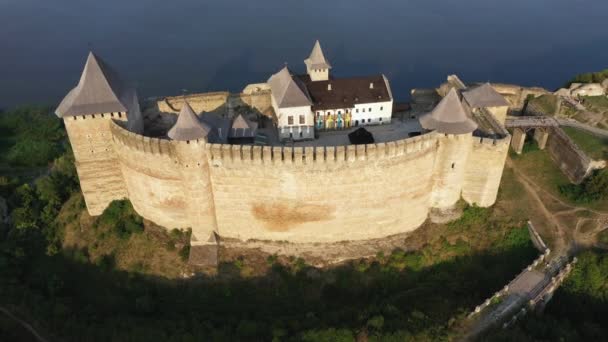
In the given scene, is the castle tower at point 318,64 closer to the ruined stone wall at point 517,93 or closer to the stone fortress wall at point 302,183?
the stone fortress wall at point 302,183

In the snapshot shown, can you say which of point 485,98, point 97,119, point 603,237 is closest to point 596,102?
point 485,98

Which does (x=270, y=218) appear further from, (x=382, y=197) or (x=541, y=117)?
(x=541, y=117)

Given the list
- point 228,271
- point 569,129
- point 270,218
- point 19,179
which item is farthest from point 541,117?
point 19,179

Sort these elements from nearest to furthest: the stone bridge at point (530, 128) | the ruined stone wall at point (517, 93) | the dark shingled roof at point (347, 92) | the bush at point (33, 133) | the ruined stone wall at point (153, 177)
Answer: the ruined stone wall at point (153, 177), the stone bridge at point (530, 128), the dark shingled roof at point (347, 92), the ruined stone wall at point (517, 93), the bush at point (33, 133)

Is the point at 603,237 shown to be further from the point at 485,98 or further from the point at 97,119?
the point at 97,119

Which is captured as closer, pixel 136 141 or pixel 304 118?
pixel 136 141

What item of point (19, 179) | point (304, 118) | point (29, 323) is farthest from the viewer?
point (19, 179)

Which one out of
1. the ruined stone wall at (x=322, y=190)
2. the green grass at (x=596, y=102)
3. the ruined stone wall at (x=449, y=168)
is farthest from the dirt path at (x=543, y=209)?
the green grass at (x=596, y=102)
